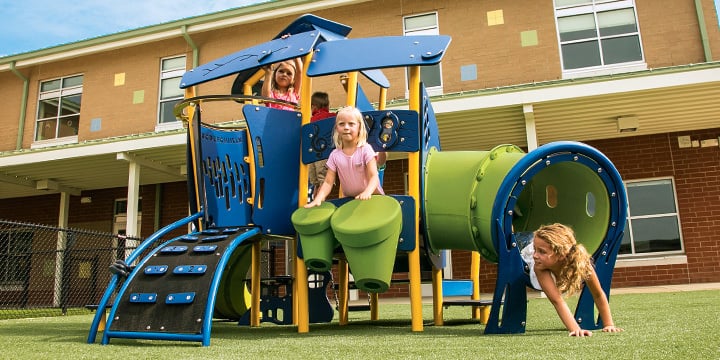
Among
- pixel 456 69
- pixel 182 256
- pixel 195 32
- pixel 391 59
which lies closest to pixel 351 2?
pixel 456 69

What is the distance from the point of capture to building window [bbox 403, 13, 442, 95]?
1139 centimetres

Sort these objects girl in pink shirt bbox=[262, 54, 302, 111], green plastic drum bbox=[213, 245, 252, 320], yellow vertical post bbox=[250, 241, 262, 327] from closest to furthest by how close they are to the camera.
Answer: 1. yellow vertical post bbox=[250, 241, 262, 327]
2. girl in pink shirt bbox=[262, 54, 302, 111]
3. green plastic drum bbox=[213, 245, 252, 320]

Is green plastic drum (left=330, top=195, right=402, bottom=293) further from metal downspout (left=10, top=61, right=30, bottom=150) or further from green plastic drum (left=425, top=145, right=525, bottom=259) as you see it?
metal downspout (left=10, top=61, right=30, bottom=150)

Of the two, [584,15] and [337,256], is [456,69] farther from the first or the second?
[337,256]

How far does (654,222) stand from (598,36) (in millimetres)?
4015

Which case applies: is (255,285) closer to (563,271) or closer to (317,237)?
(317,237)

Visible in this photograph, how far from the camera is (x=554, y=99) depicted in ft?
28.4

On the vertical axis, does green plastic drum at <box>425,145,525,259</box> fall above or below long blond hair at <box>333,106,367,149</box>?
below

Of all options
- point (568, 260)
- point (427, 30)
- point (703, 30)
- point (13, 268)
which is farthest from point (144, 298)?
point (13, 268)

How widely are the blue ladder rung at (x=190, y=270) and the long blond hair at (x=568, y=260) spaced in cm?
203

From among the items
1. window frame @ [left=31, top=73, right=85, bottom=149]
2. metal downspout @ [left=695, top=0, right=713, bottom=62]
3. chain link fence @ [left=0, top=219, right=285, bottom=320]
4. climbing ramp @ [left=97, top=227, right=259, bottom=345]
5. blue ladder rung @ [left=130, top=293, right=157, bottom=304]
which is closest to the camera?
climbing ramp @ [left=97, top=227, right=259, bottom=345]

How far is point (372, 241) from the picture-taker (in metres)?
3.17

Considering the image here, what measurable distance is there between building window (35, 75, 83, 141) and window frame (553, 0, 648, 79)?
12.2 metres

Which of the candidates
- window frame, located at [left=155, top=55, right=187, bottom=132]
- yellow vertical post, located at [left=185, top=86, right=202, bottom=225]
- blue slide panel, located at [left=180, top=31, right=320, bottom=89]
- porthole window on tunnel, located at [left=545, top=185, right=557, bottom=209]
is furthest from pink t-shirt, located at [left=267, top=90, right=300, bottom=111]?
window frame, located at [left=155, top=55, right=187, bottom=132]
